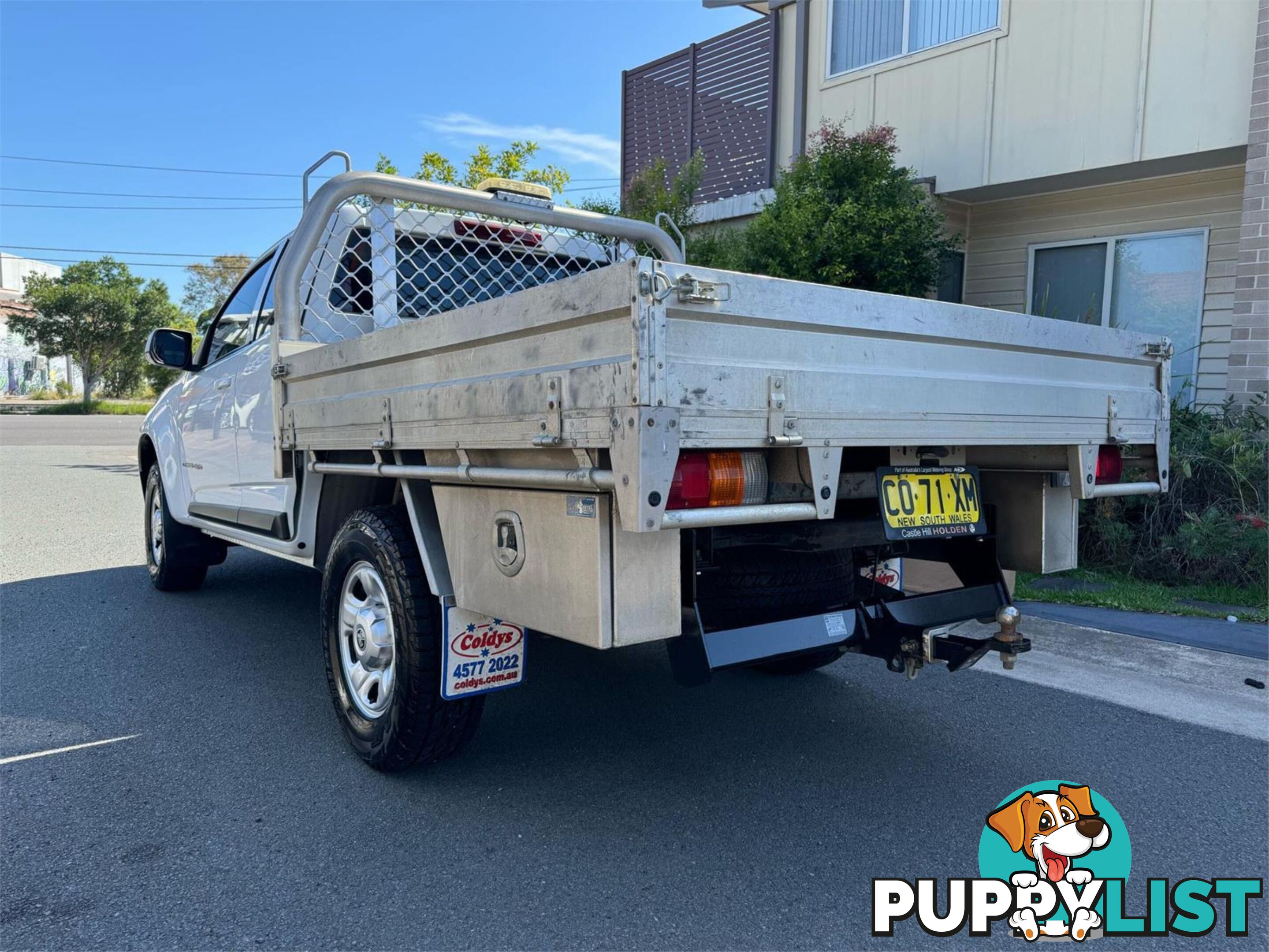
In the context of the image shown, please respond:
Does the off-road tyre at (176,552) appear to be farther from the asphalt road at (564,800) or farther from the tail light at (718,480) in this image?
the tail light at (718,480)

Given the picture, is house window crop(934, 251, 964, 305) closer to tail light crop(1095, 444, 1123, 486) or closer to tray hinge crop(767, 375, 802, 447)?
tail light crop(1095, 444, 1123, 486)

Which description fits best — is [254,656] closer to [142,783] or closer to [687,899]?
[142,783]

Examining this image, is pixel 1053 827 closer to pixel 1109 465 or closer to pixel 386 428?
pixel 1109 465

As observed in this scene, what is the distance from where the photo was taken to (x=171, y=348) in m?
5.26

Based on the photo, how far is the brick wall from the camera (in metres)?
7.00

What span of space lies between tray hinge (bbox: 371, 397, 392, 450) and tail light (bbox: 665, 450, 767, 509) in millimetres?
1260

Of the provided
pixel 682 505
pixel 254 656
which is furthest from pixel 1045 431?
pixel 254 656

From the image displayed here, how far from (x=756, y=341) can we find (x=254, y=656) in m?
3.55

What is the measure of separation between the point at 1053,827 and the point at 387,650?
2.34 metres

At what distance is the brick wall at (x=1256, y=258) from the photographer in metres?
7.00

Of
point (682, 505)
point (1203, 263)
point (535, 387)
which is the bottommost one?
point (682, 505)

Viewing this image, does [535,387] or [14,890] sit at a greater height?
[535,387]

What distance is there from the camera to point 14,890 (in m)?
2.53

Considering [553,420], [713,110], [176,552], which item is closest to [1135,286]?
[713,110]
